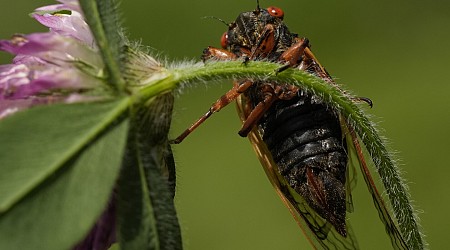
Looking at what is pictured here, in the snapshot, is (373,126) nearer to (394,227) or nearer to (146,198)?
(394,227)

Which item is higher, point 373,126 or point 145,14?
point 145,14

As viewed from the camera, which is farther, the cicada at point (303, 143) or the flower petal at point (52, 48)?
the cicada at point (303, 143)

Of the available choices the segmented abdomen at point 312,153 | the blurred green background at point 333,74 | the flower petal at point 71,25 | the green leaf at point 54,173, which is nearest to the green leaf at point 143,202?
the green leaf at point 54,173

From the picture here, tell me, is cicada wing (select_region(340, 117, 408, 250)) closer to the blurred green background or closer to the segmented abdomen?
the segmented abdomen

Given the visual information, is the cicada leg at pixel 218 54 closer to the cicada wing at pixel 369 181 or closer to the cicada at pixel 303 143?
the cicada at pixel 303 143

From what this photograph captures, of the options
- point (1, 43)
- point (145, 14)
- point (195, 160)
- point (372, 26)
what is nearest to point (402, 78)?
point (372, 26)

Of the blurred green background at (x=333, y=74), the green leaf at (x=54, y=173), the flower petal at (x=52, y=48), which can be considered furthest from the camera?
the blurred green background at (x=333, y=74)

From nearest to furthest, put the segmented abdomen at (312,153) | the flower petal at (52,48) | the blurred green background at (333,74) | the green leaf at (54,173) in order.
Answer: the green leaf at (54,173), the flower petal at (52,48), the segmented abdomen at (312,153), the blurred green background at (333,74)
